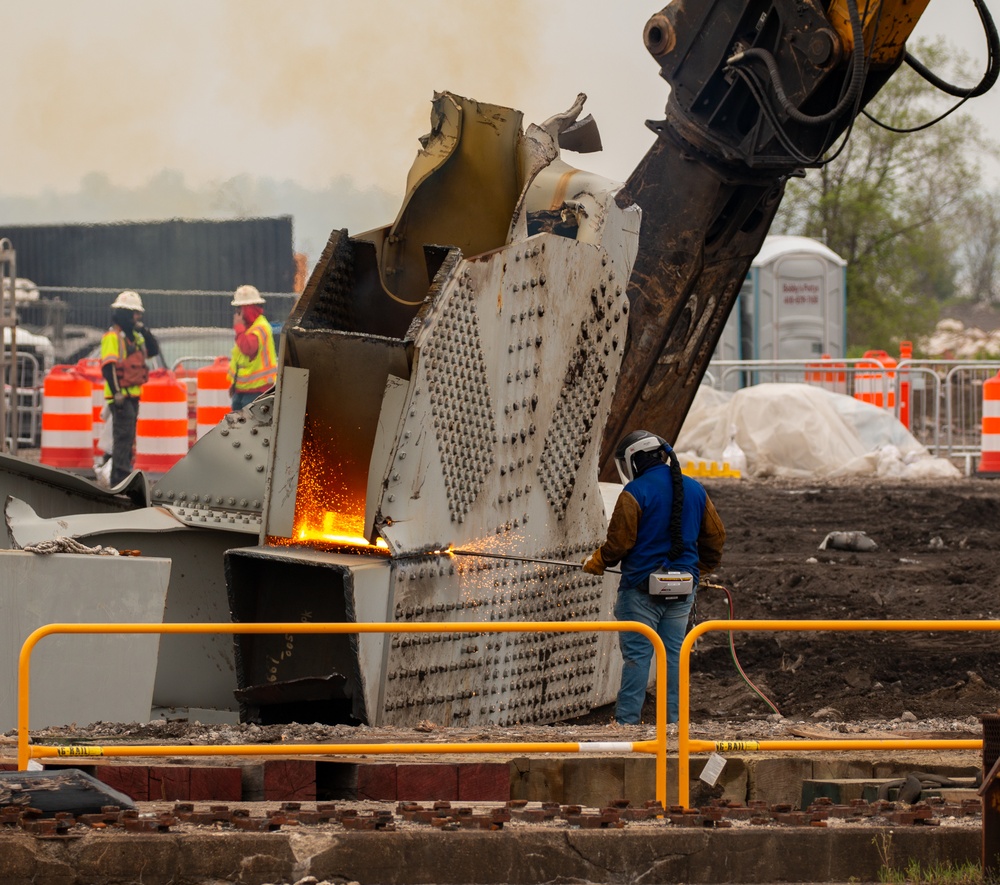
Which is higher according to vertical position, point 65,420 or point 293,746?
point 65,420

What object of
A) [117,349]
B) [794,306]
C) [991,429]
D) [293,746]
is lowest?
[293,746]

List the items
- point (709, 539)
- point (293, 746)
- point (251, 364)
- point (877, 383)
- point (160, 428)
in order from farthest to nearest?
point (877, 383) < point (251, 364) < point (160, 428) < point (709, 539) < point (293, 746)

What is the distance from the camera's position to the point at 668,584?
788cm

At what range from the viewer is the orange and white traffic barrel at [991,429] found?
20656 mm

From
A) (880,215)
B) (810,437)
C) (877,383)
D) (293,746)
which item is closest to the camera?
(293,746)

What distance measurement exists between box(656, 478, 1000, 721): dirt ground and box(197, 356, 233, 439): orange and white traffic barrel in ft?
18.3

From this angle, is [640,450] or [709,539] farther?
[709,539]

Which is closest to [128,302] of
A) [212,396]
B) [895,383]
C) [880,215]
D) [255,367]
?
[212,396]

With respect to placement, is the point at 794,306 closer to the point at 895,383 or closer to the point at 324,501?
the point at 895,383

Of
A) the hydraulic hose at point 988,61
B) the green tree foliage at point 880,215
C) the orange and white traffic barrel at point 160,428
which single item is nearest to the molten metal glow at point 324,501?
the hydraulic hose at point 988,61

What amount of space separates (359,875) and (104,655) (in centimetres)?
253

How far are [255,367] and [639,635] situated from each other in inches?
354

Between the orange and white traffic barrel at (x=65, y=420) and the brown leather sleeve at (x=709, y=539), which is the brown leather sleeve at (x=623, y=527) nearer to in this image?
the brown leather sleeve at (x=709, y=539)

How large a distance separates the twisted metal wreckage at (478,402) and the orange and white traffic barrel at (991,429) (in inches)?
459
